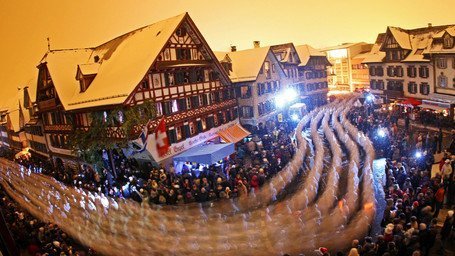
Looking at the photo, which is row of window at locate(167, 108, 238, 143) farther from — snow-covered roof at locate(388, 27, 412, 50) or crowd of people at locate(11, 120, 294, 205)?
snow-covered roof at locate(388, 27, 412, 50)

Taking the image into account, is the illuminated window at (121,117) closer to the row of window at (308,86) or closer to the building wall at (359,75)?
the row of window at (308,86)

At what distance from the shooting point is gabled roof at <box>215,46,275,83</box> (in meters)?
39.4

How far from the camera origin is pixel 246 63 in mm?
41656

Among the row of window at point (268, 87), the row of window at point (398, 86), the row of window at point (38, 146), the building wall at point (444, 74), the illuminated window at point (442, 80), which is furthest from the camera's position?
the row of window at point (268, 87)

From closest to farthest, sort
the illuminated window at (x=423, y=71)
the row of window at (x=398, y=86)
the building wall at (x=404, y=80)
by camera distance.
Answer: the illuminated window at (x=423, y=71)
the building wall at (x=404, y=80)
the row of window at (x=398, y=86)

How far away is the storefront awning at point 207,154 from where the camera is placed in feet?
82.5

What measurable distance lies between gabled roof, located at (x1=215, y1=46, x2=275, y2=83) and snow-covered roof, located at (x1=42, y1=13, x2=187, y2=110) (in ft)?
38.5

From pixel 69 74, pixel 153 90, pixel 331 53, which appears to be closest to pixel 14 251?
pixel 153 90

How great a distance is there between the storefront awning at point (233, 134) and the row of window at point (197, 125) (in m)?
0.98

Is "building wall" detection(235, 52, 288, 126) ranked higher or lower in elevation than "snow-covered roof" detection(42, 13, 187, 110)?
lower

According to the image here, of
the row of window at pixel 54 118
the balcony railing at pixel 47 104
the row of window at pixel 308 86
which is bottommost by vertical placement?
the row of window at pixel 308 86

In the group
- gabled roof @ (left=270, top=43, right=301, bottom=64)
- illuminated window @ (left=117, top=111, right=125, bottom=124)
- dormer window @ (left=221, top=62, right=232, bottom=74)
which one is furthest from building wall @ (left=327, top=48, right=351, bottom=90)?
illuminated window @ (left=117, top=111, right=125, bottom=124)

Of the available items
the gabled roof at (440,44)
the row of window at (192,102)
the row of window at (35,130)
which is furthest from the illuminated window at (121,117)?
the gabled roof at (440,44)

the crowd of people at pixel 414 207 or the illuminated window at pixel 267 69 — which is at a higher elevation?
the illuminated window at pixel 267 69
